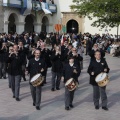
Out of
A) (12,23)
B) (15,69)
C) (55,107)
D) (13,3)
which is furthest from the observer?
(12,23)

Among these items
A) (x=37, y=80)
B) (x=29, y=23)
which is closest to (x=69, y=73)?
(x=37, y=80)

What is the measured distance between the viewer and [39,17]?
41406 mm

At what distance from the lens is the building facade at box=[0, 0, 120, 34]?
36.2m

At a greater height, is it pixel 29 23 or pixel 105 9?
pixel 29 23

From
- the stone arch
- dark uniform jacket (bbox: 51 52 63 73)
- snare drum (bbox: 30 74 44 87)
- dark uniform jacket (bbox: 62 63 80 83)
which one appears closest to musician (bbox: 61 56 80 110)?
dark uniform jacket (bbox: 62 63 80 83)

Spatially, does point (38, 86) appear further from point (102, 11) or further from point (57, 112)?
point (102, 11)

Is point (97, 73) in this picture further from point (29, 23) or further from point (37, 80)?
point (29, 23)

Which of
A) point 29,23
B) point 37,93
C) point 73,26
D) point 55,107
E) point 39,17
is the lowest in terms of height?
point 55,107

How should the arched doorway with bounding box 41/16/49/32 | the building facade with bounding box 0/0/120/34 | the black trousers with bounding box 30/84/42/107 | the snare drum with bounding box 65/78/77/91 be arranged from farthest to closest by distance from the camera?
the arched doorway with bounding box 41/16/49/32, the building facade with bounding box 0/0/120/34, the black trousers with bounding box 30/84/42/107, the snare drum with bounding box 65/78/77/91

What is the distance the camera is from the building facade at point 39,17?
3619 cm

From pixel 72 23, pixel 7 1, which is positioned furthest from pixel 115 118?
pixel 72 23

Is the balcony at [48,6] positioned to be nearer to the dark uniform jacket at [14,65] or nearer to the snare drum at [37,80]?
the dark uniform jacket at [14,65]

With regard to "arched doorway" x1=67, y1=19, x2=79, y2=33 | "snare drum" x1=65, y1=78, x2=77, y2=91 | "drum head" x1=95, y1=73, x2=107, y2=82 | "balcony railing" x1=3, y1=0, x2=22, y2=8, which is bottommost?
"snare drum" x1=65, y1=78, x2=77, y2=91

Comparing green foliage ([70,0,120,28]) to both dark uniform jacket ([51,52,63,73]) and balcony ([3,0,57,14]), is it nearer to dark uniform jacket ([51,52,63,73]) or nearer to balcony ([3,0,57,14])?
balcony ([3,0,57,14])
